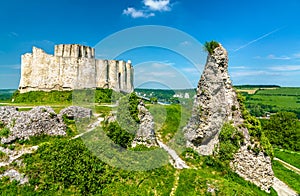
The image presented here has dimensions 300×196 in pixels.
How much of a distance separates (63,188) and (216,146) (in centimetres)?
1199

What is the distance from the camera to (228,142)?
17906mm

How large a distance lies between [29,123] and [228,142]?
1564 cm

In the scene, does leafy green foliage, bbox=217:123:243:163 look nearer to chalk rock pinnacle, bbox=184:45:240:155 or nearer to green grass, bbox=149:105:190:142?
chalk rock pinnacle, bbox=184:45:240:155

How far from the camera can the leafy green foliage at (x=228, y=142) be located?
1761cm

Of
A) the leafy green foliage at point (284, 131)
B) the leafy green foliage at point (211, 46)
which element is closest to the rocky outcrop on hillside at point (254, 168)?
the leafy green foliage at point (211, 46)

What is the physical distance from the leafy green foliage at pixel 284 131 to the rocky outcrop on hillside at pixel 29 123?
120 ft

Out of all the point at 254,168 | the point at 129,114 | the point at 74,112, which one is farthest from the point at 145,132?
the point at 254,168

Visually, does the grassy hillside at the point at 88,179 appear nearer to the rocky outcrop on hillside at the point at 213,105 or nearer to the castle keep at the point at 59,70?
the rocky outcrop on hillside at the point at 213,105

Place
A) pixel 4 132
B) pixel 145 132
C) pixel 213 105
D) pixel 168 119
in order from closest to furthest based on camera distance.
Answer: pixel 4 132 < pixel 145 132 < pixel 213 105 < pixel 168 119

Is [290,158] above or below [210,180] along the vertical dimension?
below

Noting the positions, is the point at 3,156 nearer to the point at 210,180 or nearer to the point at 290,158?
the point at 210,180

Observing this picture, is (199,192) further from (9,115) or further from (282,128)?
(282,128)

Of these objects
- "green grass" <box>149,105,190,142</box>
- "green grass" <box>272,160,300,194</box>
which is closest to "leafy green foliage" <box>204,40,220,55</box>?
"green grass" <box>149,105,190,142</box>

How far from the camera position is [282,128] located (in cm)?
4047
